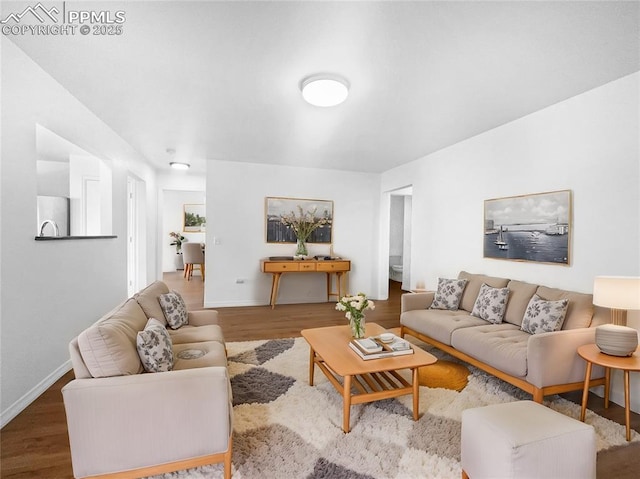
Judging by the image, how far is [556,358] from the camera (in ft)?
7.02

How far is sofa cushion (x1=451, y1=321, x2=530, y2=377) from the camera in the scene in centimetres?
225

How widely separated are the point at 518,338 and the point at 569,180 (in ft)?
4.86

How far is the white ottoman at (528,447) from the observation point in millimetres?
1343

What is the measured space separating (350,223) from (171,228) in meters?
6.53

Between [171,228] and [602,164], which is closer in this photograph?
[602,164]

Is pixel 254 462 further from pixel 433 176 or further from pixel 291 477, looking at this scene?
pixel 433 176

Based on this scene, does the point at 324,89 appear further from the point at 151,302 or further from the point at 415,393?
the point at 415,393

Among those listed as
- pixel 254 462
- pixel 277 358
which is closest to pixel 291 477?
pixel 254 462

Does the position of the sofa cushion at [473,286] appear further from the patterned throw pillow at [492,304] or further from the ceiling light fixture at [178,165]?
the ceiling light fixture at [178,165]

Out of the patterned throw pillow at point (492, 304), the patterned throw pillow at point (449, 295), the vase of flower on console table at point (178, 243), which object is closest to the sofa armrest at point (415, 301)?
the patterned throw pillow at point (449, 295)

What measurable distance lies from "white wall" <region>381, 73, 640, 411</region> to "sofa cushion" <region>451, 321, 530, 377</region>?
730 mm

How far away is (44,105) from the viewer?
246 cm


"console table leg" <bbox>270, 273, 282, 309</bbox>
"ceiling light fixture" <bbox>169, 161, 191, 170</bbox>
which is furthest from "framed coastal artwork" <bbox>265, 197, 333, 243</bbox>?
"ceiling light fixture" <bbox>169, 161, 191, 170</bbox>

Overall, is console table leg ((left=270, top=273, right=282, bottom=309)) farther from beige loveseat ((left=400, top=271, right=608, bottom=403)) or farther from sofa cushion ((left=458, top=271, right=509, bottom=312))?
sofa cushion ((left=458, top=271, right=509, bottom=312))
